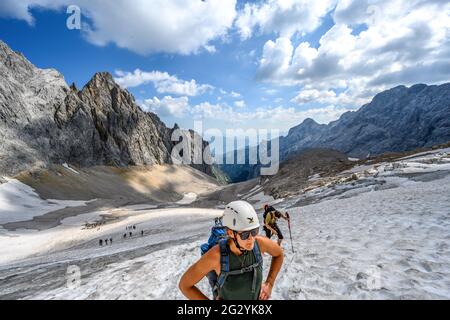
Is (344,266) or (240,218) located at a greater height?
(240,218)

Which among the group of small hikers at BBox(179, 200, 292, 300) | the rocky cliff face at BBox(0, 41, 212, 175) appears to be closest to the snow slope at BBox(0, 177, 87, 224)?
the rocky cliff face at BBox(0, 41, 212, 175)

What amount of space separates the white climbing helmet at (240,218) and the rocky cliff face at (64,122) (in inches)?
4034

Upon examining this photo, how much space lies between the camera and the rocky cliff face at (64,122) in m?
98.1

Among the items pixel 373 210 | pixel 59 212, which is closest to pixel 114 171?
pixel 59 212

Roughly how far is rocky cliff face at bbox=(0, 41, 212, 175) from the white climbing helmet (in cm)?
10247

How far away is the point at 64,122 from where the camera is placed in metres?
122

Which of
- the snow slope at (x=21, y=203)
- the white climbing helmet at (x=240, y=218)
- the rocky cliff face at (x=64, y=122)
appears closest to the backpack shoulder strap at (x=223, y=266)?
the white climbing helmet at (x=240, y=218)

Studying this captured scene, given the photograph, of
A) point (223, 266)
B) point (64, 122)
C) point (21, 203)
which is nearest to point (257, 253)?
point (223, 266)

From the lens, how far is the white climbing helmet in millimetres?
4113

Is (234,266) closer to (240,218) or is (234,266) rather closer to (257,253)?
(257,253)

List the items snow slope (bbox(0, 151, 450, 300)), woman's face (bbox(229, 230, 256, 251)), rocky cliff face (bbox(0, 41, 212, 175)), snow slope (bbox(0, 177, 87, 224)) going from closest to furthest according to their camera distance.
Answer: woman's face (bbox(229, 230, 256, 251))
snow slope (bbox(0, 151, 450, 300))
snow slope (bbox(0, 177, 87, 224))
rocky cliff face (bbox(0, 41, 212, 175))

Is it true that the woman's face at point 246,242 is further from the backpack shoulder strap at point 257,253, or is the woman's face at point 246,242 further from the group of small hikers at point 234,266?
the backpack shoulder strap at point 257,253

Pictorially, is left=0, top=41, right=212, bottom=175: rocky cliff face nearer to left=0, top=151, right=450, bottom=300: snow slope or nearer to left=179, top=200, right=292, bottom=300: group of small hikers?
left=0, top=151, right=450, bottom=300: snow slope

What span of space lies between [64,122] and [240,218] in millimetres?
135841
